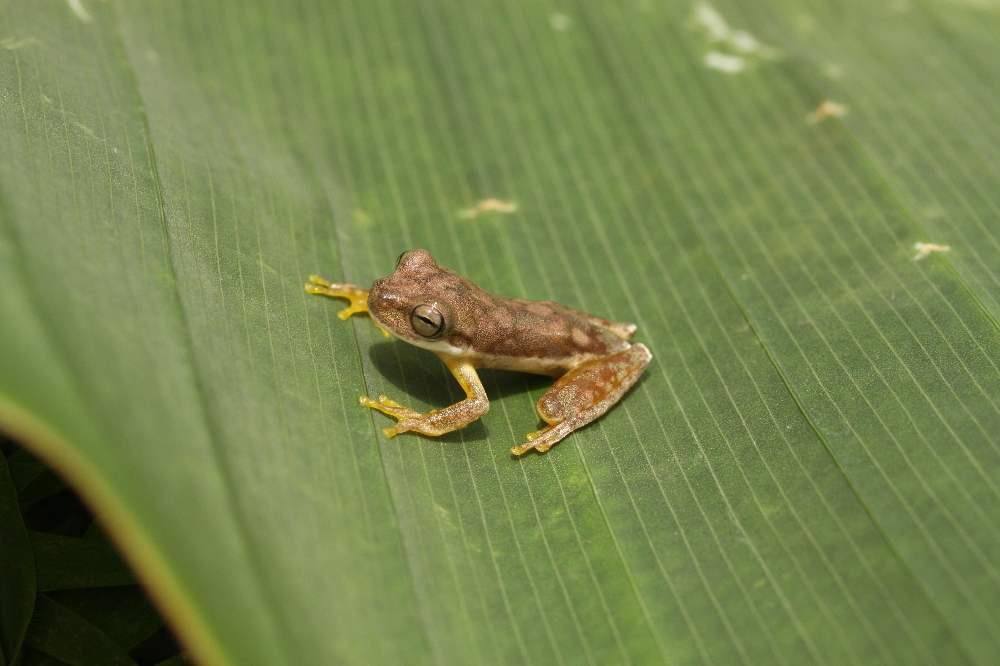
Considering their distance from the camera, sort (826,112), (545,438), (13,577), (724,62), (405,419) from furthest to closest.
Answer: (724,62) → (826,112) → (545,438) → (405,419) → (13,577)

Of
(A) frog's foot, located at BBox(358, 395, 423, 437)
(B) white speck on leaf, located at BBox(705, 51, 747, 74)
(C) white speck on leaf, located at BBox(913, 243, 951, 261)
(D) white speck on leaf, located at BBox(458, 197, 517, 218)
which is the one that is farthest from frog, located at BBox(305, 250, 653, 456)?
(B) white speck on leaf, located at BBox(705, 51, 747, 74)

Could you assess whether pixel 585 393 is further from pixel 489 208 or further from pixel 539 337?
pixel 489 208

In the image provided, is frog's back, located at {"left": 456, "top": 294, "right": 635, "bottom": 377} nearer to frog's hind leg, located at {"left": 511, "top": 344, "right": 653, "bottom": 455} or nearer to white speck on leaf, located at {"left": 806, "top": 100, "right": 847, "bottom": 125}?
frog's hind leg, located at {"left": 511, "top": 344, "right": 653, "bottom": 455}

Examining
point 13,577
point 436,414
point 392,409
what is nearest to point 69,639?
point 13,577

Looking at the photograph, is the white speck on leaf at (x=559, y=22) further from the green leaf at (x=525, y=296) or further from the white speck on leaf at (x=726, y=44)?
the white speck on leaf at (x=726, y=44)

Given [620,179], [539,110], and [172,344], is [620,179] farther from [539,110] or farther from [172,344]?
[172,344]
